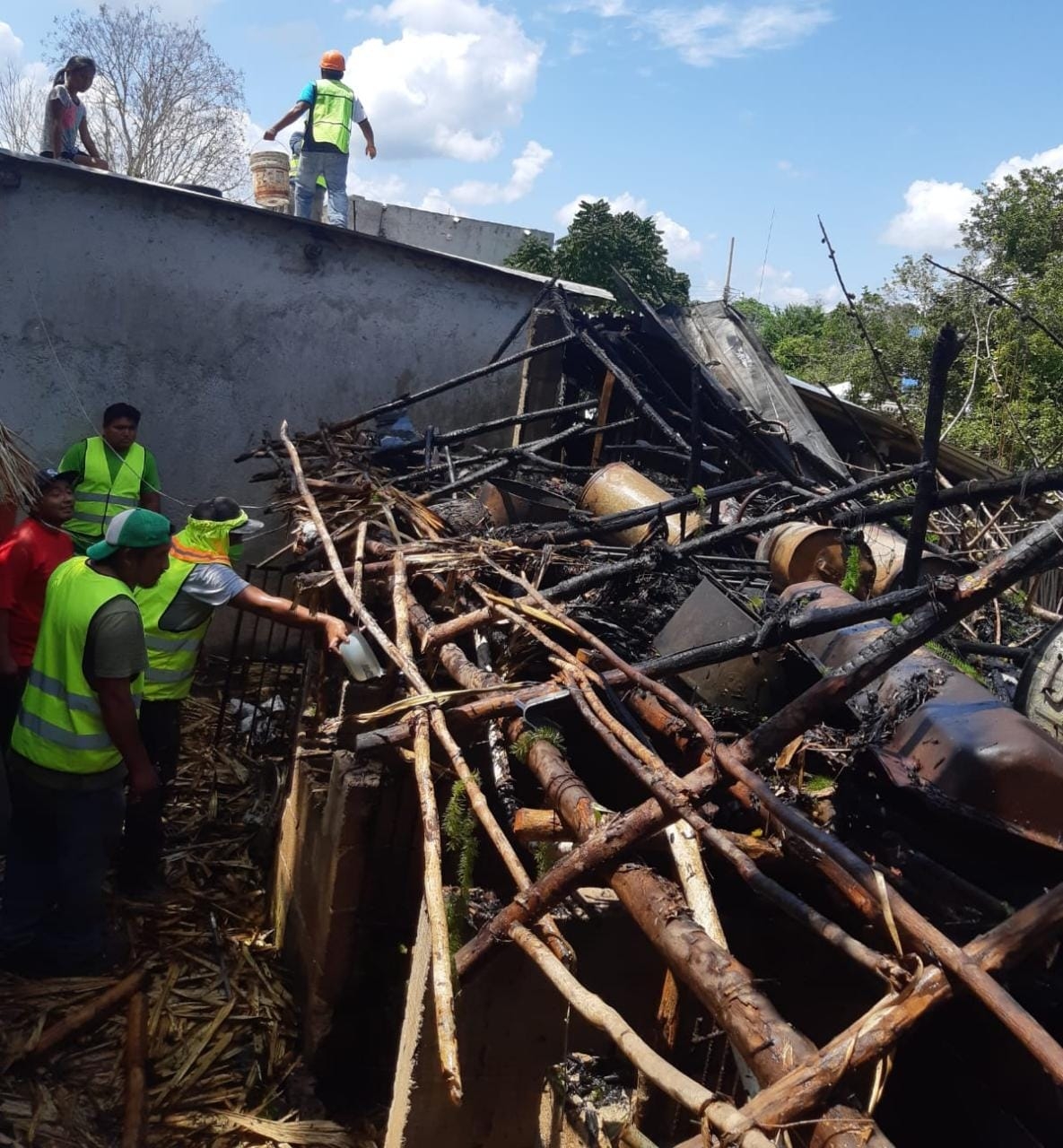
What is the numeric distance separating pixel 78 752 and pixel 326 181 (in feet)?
23.8

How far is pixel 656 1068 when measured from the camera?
1.48 meters

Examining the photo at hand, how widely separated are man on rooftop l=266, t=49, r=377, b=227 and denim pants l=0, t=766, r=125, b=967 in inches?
275

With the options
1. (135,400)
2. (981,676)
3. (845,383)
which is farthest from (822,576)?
(845,383)

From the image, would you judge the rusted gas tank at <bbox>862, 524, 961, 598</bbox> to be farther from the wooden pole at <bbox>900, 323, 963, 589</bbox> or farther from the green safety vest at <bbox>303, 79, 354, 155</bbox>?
the green safety vest at <bbox>303, 79, 354, 155</bbox>

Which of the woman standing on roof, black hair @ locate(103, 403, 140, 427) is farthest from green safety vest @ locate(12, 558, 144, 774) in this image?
the woman standing on roof

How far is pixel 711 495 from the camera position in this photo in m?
5.79

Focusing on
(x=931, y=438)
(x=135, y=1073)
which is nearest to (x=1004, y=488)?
(x=931, y=438)

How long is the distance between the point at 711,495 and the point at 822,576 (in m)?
1.00

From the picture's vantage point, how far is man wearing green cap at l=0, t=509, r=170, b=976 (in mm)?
3898

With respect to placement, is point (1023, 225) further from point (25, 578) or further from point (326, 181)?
point (25, 578)

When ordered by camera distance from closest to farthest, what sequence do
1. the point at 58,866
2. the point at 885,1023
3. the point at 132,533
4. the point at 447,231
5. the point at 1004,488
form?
1. the point at 885,1023
2. the point at 1004,488
3. the point at 132,533
4. the point at 58,866
5. the point at 447,231

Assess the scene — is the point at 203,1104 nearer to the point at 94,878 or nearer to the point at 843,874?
the point at 94,878

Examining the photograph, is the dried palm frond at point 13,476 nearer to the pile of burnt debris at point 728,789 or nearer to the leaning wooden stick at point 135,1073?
the pile of burnt debris at point 728,789

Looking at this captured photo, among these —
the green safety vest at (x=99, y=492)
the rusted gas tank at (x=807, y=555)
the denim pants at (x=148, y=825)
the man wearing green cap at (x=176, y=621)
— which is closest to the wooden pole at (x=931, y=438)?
the rusted gas tank at (x=807, y=555)
